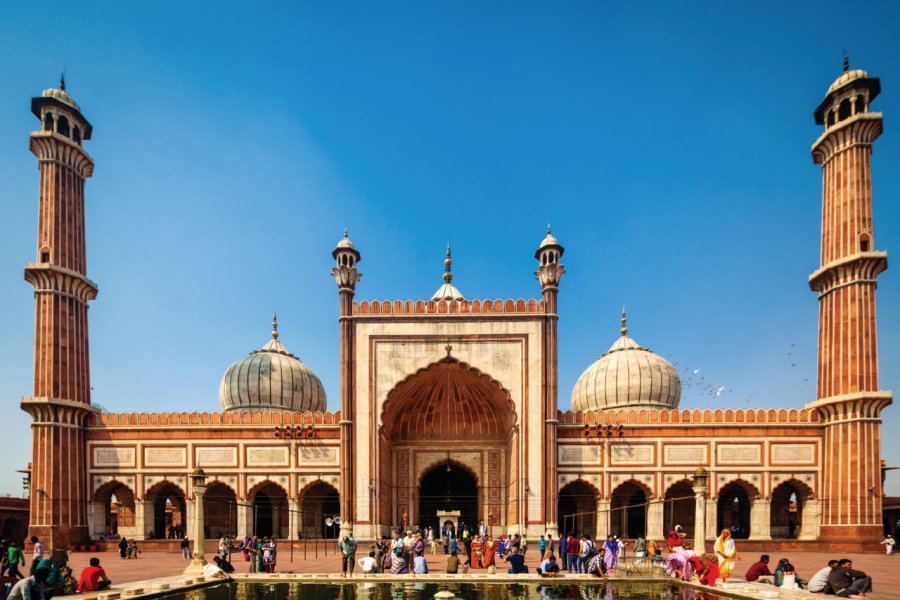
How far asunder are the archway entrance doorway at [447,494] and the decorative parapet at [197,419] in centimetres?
519

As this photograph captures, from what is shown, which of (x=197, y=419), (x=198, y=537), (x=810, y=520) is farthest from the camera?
(x=197, y=419)

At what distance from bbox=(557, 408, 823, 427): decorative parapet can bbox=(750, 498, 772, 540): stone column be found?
276 centimetres

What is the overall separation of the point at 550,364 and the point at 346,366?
22.8ft

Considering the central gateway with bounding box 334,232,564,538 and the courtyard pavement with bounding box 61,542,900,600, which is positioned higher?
the central gateway with bounding box 334,232,564,538

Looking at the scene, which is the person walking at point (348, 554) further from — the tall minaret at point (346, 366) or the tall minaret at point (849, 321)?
the tall minaret at point (849, 321)

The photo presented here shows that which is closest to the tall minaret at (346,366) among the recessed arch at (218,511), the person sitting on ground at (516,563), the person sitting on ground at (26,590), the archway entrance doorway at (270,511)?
the archway entrance doorway at (270,511)

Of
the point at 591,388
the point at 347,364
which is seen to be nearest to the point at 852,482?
the point at 591,388

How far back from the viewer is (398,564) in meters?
14.5

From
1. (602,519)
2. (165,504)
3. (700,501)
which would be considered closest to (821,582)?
(700,501)

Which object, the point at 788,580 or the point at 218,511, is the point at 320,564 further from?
the point at 788,580

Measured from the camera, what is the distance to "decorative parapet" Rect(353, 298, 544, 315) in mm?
24359

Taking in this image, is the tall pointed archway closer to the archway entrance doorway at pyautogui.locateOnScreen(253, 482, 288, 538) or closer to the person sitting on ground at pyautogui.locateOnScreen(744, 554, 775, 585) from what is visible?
the archway entrance doorway at pyautogui.locateOnScreen(253, 482, 288, 538)

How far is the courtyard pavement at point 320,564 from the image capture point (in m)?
14.6

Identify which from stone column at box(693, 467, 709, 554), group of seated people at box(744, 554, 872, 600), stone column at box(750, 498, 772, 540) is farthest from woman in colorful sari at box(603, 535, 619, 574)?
stone column at box(750, 498, 772, 540)
